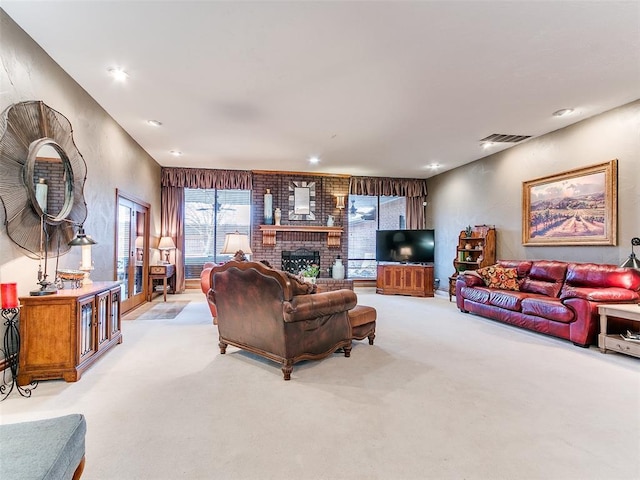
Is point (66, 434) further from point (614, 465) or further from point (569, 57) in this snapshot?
point (569, 57)

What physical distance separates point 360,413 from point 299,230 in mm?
5940

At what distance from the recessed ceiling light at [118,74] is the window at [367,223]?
19.0 feet

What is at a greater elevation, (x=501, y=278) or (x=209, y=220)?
(x=209, y=220)

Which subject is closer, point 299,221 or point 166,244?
point 166,244

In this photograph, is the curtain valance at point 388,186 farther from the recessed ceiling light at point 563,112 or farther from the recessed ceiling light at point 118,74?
the recessed ceiling light at point 118,74

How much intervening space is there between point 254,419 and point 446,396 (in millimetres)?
1419

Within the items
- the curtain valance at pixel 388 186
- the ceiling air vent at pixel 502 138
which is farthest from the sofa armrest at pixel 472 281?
the curtain valance at pixel 388 186

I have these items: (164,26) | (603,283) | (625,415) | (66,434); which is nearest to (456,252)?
(603,283)

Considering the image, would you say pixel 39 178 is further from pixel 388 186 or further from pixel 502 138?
pixel 388 186

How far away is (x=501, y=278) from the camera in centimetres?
527

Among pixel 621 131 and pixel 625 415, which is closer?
pixel 625 415

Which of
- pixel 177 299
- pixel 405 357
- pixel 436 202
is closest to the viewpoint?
pixel 405 357

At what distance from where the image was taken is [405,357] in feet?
11.0

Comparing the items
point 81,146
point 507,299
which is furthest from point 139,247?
point 507,299
